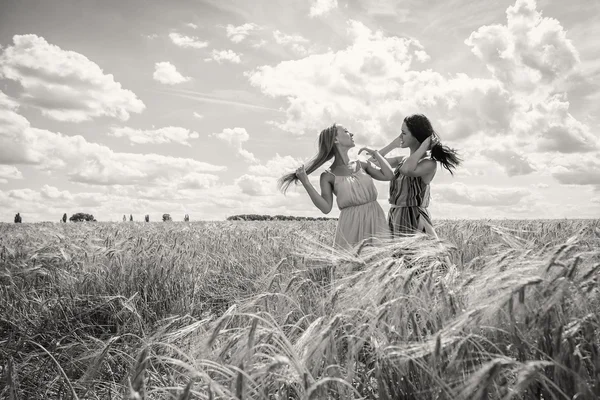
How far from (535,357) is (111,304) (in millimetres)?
3555

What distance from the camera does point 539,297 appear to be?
5.74 ft

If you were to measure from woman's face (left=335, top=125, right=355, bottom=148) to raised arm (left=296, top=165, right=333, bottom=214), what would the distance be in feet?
1.30

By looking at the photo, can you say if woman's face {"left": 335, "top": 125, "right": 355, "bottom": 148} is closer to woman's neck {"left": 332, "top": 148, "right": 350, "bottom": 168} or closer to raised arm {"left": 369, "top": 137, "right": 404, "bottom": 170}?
woman's neck {"left": 332, "top": 148, "right": 350, "bottom": 168}

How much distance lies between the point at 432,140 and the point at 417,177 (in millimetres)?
432

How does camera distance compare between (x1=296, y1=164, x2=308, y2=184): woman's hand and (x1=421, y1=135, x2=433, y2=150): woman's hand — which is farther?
(x1=296, y1=164, x2=308, y2=184): woman's hand

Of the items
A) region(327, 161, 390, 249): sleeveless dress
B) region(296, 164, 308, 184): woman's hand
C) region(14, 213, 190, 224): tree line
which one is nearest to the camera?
region(327, 161, 390, 249): sleeveless dress

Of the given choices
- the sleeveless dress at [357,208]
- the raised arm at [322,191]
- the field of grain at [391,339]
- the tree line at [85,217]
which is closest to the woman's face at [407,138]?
the sleeveless dress at [357,208]

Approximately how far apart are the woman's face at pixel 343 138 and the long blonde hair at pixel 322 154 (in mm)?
47

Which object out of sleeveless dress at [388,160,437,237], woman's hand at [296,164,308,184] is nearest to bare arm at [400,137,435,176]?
sleeveless dress at [388,160,437,237]

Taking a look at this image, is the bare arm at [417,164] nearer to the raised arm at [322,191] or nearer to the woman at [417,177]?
the woman at [417,177]

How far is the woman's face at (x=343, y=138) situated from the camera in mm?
4809

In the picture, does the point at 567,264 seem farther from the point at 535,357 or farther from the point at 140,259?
the point at 140,259

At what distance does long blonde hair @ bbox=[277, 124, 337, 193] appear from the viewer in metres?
4.87

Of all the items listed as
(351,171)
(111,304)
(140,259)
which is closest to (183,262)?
(140,259)
